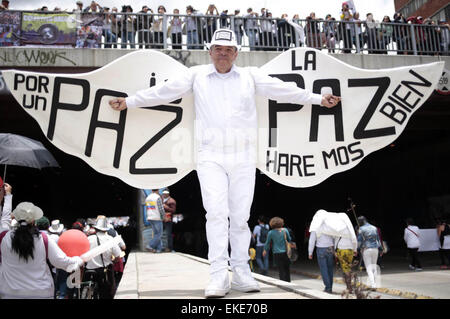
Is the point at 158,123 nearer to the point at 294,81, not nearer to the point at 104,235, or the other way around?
the point at 294,81

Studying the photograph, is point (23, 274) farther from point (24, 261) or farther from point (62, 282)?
point (62, 282)

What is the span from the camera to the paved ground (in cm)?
415

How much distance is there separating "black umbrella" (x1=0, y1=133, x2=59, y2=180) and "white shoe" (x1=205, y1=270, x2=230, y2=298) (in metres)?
3.96

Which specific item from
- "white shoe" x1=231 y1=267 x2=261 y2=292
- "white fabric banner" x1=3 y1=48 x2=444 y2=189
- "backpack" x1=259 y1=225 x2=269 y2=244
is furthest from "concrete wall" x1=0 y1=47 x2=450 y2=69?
"white shoe" x1=231 y1=267 x2=261 y2=292

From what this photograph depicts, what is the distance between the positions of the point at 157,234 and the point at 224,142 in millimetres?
8588

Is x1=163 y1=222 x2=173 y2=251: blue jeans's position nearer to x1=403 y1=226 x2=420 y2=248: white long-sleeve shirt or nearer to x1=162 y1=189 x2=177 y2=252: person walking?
x1=162 y1=189 x2=177 y2=252: person walking

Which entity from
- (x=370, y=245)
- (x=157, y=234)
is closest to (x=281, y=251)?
(x=370, y=245)

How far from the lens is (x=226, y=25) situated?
15.0 m

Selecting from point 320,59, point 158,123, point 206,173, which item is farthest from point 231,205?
point 320,59

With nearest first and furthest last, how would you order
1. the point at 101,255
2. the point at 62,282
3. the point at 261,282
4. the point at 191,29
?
the point at 261,282 → the point at 101,255 → the point at 62,282 → the point at 191,29

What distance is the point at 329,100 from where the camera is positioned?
4902 mm

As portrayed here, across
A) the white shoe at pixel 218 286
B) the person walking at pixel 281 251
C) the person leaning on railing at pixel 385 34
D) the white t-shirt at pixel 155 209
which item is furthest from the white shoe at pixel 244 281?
the person leaning on railing at pixel 385 34

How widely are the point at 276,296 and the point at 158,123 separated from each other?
7.17 ft
